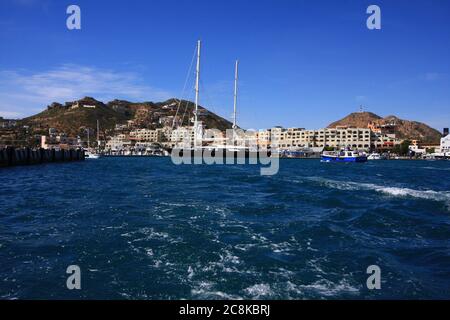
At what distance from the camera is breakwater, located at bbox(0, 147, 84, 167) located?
51.8 metres

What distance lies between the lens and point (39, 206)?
58.6 ft

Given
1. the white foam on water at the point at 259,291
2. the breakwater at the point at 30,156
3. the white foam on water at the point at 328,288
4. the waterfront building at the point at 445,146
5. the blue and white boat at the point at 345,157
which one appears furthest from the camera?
the waterfront building at the point at 445,146

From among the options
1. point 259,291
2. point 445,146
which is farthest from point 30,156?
point 445,146

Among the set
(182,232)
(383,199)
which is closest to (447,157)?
(383,199)

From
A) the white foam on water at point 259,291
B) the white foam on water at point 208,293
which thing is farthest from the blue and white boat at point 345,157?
the white foam on water at point 208,293

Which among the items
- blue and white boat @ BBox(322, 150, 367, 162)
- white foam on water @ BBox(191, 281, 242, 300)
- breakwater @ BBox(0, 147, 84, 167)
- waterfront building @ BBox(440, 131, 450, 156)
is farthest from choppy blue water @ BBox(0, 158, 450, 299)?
waterfront building @ BBox(440, 131, 450, 156)

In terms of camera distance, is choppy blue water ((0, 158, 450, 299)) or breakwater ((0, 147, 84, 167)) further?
breakwater ((0, 147, 84, 167))

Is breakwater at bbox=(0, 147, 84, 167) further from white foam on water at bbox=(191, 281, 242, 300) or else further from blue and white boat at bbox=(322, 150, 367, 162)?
blue and white boat at bbox=(322, 150, 367, 162)

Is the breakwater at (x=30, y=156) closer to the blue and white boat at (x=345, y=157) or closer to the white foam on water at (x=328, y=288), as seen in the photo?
the white foam on water at (x=328, y=288)

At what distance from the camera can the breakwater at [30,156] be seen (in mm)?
51844

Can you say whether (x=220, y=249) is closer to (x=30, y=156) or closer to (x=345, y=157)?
(x=30, y=156)

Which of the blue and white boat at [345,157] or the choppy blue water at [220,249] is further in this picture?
the blue and white boat at [345,157]
